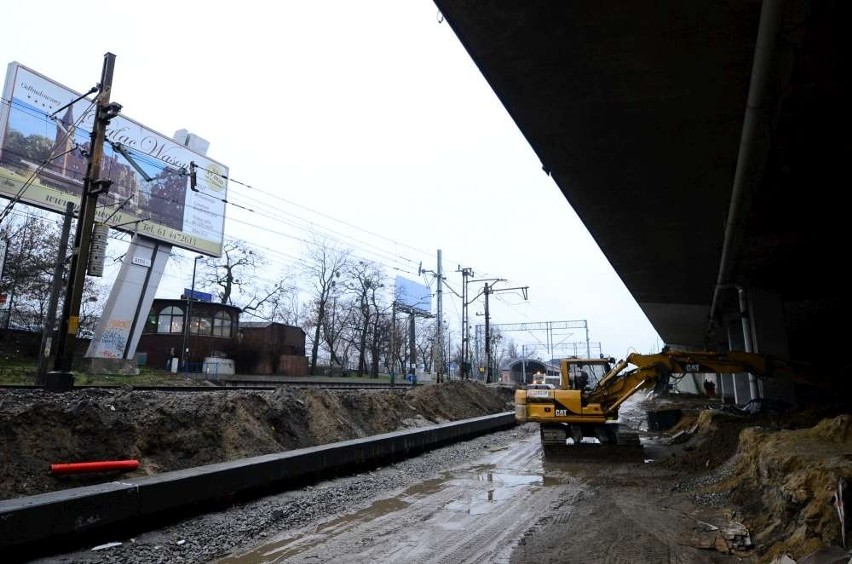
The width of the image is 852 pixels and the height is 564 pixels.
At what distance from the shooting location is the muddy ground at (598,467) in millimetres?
5953

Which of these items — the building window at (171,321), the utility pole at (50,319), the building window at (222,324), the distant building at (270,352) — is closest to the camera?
the utility pole at (50,319)

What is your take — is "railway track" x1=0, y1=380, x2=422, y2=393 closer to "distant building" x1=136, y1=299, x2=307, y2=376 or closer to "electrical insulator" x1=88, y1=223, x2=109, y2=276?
"electrical insulator" x1=88, y1=223, x2=109, y2=276

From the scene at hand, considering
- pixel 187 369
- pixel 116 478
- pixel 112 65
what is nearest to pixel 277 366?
pixel 187 369

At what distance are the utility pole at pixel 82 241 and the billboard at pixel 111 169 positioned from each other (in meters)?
8.32

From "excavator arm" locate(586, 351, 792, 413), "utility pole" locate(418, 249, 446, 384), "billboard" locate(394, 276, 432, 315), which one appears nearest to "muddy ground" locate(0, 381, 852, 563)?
"excavator arm" locate(586, 351, 792, 413)

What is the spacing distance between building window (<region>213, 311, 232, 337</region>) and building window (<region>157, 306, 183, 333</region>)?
254 centimetres

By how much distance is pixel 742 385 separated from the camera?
26188mm

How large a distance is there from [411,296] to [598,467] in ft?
175

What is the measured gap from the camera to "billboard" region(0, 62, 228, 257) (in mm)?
27438

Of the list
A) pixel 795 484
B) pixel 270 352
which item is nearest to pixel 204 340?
pixel 270 352

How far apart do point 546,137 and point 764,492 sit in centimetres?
647

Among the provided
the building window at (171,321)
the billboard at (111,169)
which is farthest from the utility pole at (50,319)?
the building window at (171,321)

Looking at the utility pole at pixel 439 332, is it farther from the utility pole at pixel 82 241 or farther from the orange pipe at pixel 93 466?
the orange pipe at pixel 93 466

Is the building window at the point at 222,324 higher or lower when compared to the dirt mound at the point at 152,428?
higher
